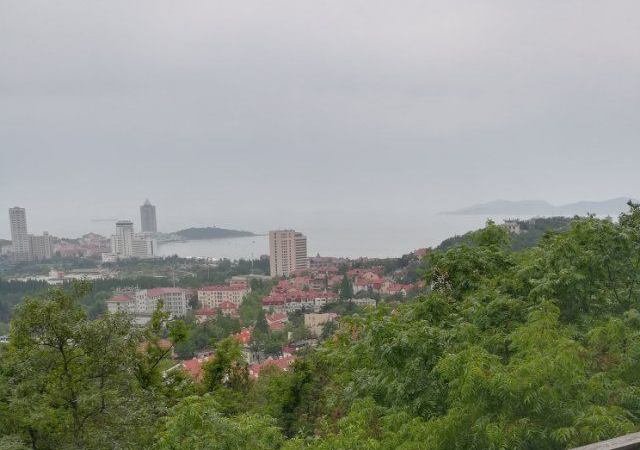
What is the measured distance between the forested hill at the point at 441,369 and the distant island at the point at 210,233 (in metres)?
169

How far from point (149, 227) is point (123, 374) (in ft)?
575

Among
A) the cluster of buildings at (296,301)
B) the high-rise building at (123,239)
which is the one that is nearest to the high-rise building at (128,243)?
the high-rise building at (123,239)

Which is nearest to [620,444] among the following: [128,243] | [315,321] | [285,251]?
[315,321]

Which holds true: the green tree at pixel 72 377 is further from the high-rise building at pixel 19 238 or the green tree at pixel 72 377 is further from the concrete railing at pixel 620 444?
the high-rise building at pixel 19 238

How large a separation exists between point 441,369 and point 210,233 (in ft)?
573

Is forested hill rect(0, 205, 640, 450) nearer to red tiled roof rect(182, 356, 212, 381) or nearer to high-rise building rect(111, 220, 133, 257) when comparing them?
red tiled roof rect(182, 356, 212, 381)

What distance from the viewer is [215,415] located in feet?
13.5

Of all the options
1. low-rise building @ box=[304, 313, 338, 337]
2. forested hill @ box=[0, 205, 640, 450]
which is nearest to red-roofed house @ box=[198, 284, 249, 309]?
low-rise building @ box=[304, 313, 338, 337]

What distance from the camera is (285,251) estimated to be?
88.6m

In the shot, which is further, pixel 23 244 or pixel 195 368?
pixel 23 244

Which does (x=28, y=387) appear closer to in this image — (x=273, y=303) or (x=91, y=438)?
(x=91, y=438)

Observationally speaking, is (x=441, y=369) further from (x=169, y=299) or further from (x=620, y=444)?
(x=169, y=299)

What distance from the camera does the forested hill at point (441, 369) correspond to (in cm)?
307

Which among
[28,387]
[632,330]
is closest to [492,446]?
[632,330]
